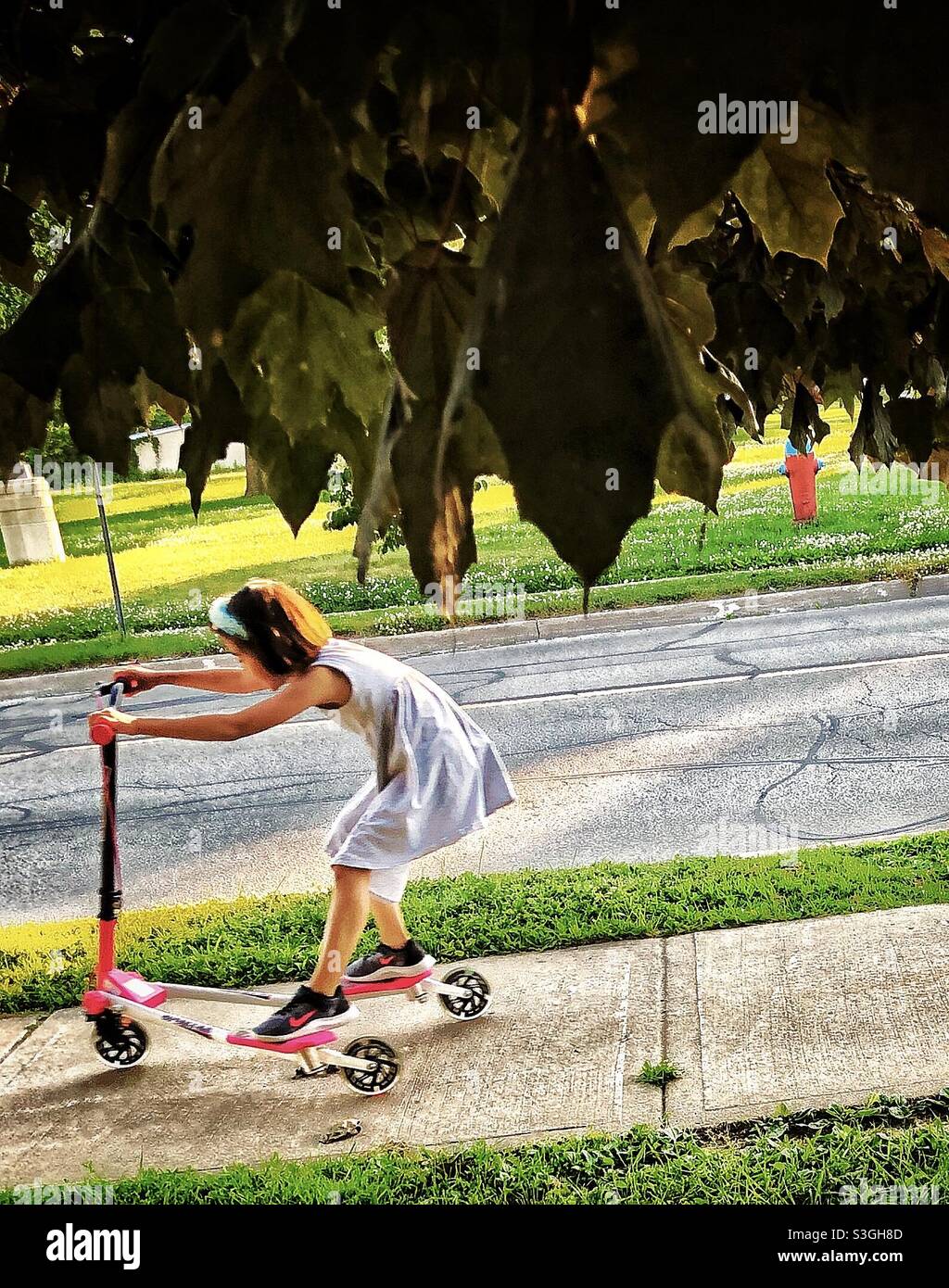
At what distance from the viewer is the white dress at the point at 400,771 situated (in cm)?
459

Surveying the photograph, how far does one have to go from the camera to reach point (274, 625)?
14.4 ft

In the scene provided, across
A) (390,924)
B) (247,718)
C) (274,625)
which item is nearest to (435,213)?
(247,718)

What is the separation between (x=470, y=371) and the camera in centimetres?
44

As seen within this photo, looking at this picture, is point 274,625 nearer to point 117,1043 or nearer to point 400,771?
point 400,771

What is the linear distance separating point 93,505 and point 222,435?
1754 centimetres

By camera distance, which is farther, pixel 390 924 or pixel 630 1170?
pixel 390 924

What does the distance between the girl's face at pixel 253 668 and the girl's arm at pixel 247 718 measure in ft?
0.31

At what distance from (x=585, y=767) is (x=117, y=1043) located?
3.52 m

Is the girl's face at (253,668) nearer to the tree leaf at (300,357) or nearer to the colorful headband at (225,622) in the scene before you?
the colorful headband at (225,622)

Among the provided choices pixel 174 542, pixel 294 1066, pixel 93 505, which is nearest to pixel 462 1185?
pixel 294 1066

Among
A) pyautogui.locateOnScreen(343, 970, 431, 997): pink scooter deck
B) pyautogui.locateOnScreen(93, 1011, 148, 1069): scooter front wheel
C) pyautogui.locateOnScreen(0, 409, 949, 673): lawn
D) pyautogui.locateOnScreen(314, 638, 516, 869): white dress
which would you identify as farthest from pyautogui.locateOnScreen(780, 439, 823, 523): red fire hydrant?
pyautogui.locateOnScreen(93, 1011, 148, 1069): scooter front wheel

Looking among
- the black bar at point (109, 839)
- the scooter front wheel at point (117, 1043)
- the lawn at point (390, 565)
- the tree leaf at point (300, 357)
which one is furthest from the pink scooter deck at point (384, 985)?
the lawn at point (390, 565)

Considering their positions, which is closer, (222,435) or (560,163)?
(560,163)

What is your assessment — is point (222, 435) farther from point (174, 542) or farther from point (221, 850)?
point (174, 542)
